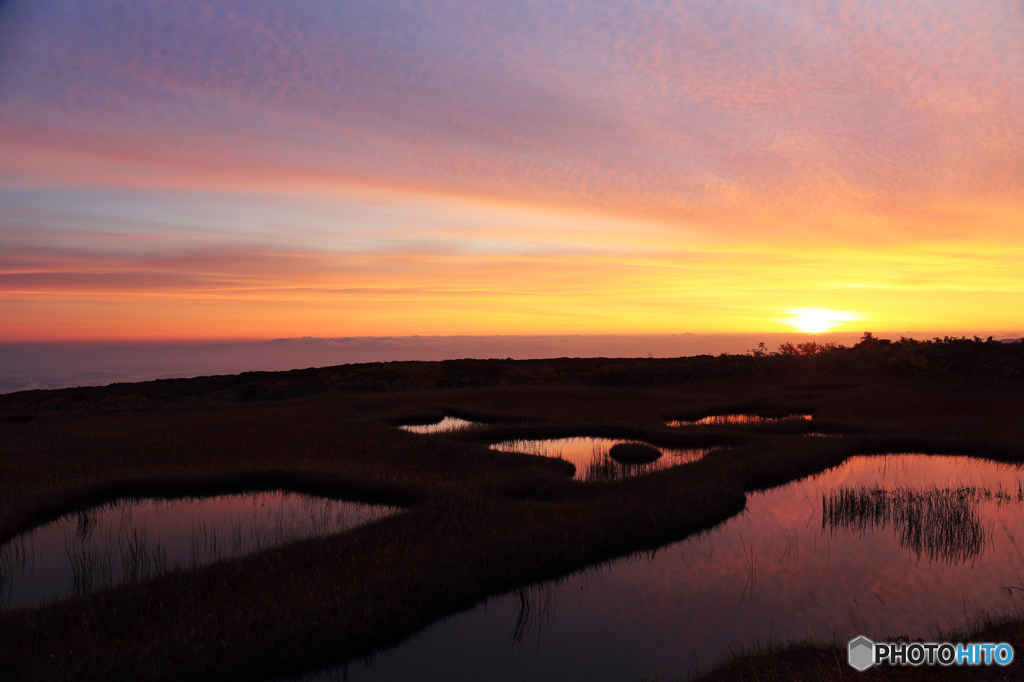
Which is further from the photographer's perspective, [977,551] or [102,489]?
[102,489]

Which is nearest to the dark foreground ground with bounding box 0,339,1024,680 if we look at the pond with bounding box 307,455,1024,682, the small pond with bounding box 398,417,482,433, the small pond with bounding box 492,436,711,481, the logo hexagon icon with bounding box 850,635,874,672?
the logo hexagon icon with bounding box 850,635,874,672

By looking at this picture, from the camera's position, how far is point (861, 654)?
7117 millimetres

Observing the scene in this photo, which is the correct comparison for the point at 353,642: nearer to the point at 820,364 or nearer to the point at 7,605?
the point at 7,605

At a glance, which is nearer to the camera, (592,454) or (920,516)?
(920,516)

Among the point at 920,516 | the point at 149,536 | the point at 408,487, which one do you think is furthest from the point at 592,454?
the point at 149,536

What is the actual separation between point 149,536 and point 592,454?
46.6ft

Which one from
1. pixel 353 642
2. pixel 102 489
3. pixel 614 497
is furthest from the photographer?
Answer: pixel 102 489

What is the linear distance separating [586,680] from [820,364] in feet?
157

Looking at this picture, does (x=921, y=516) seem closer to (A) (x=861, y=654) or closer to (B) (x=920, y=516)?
(B) (x=920, y=516)

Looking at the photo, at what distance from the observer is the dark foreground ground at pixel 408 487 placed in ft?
26.5

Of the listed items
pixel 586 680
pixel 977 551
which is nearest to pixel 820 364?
pixel 977 551

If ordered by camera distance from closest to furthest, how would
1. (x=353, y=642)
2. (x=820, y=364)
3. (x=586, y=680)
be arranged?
1. (x=586, y=680)
2. (x=353, y=642)
3. (x=820, y=364)

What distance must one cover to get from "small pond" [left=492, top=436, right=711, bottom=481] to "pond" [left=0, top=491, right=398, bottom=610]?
7.09 meters

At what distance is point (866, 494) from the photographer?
1554 cm
